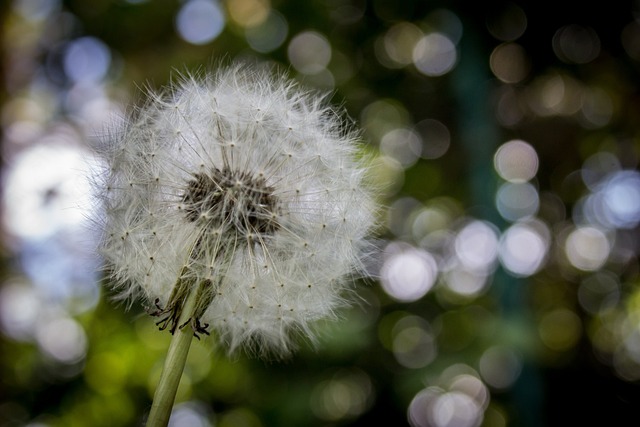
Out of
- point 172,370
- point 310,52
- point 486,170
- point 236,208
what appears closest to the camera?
point 172,370

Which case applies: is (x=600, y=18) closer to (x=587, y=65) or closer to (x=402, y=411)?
(x=587, y=65)

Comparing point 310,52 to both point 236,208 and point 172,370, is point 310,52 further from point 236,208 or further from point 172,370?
point 172,370

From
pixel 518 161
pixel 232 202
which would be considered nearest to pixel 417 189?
pixel 518 161

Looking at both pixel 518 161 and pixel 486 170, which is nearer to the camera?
pixel 486 170

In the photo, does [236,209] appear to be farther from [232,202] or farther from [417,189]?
[417,189]

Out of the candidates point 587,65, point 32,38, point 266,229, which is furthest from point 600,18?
point 32,38

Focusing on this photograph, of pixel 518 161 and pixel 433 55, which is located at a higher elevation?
pixel 433 55

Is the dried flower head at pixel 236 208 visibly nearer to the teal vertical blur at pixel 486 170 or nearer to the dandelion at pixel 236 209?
the dandelion at pixel 236 209

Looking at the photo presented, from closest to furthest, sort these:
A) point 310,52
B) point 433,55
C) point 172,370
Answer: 1. point 172,370
2. point 310,52
3. point 433,55
